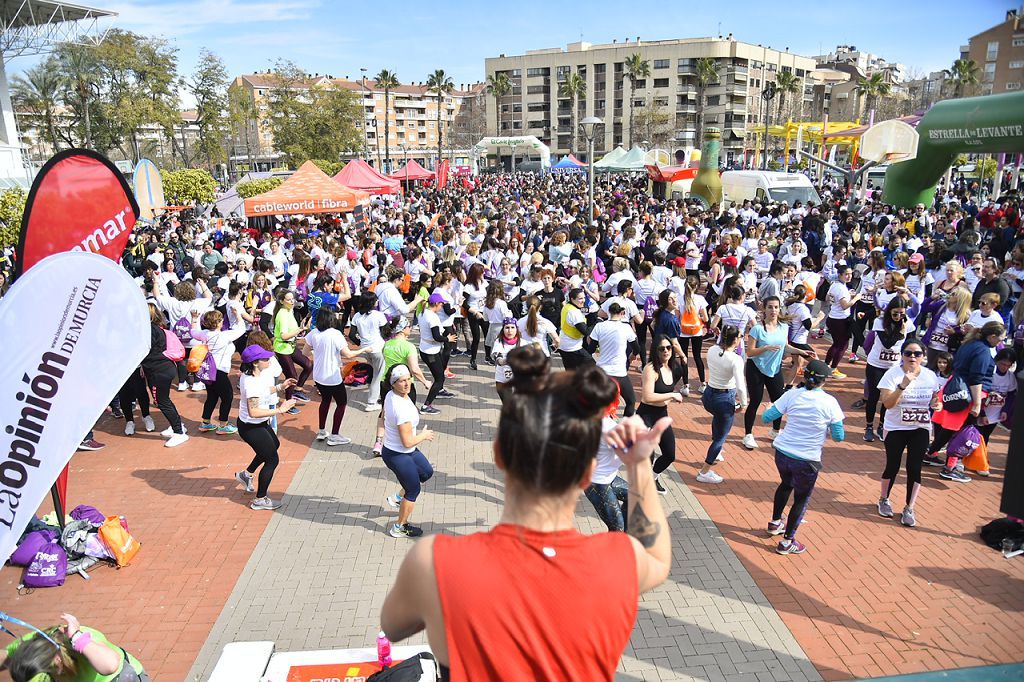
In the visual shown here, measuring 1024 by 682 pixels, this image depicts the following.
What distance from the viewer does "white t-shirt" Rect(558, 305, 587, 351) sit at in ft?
27.1

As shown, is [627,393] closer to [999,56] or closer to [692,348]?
[692,348]

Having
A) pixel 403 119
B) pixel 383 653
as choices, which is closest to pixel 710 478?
pixel 383 653

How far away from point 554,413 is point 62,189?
16.0 ft

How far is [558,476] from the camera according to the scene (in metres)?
1.44

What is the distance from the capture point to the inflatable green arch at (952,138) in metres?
14.7

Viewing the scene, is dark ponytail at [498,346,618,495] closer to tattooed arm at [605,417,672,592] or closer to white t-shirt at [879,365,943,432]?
tattooed arm at [605,417,672,592]

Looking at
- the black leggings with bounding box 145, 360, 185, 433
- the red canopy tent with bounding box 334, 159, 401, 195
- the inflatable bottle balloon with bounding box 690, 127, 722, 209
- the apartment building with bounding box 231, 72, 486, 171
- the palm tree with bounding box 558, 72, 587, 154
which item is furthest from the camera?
the apartment building with bounding box 231, 72, 486, 171

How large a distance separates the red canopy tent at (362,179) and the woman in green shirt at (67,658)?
18.4 metres

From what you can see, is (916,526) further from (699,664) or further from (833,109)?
(833,109)

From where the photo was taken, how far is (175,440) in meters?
8.33

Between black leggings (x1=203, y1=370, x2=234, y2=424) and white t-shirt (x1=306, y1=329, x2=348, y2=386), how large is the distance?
5.05 feet

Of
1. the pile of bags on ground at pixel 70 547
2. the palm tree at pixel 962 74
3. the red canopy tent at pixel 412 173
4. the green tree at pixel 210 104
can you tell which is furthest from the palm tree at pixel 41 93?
the palm tree at pixel 962 74

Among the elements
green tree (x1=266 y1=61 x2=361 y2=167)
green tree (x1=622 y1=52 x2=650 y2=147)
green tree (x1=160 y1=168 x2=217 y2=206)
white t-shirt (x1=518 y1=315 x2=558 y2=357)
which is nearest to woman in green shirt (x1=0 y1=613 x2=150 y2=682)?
white t-shirt (x1=518 y1=315 x2=558 y2=357)

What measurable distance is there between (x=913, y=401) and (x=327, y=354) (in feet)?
19.7
